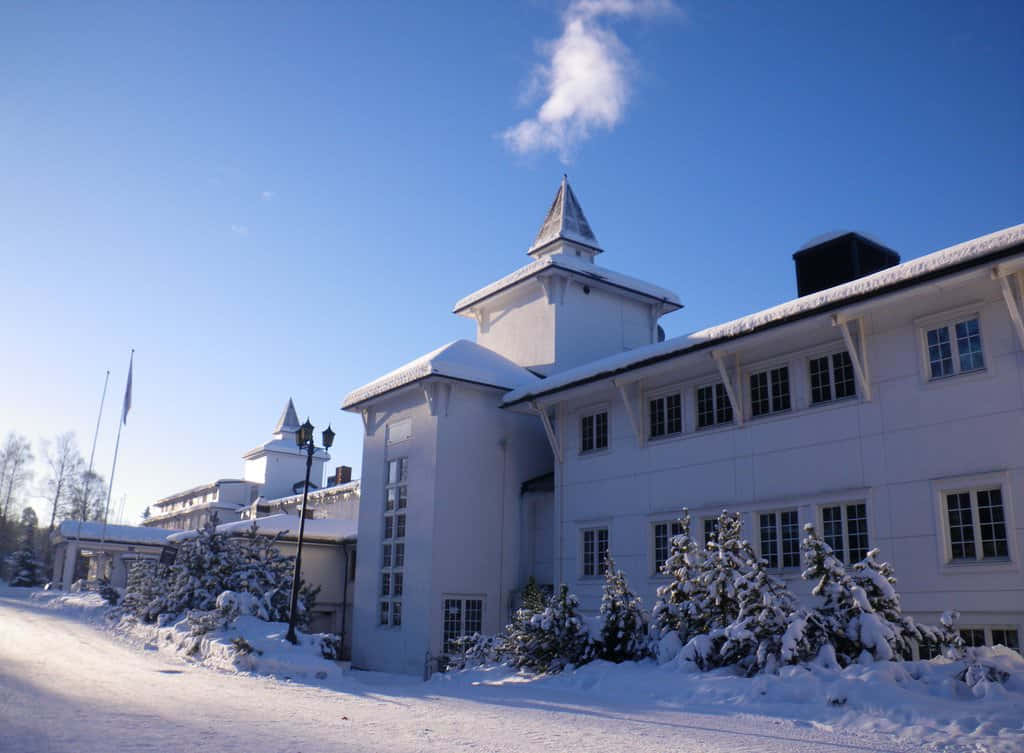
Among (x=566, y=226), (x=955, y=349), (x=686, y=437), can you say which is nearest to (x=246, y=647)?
(x=686, y=437)

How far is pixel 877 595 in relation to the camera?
41.1 ft

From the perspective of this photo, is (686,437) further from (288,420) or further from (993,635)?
(288,420)

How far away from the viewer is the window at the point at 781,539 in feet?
53.5

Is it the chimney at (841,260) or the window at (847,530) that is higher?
the chimney at (841,260)

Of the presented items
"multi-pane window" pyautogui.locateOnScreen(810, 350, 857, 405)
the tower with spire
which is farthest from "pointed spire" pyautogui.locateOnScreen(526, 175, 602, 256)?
"multi-pane window" pyautogui.locateOnScreen(810, 350, 857, 405)

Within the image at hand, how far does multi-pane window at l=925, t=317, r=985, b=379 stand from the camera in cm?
1400

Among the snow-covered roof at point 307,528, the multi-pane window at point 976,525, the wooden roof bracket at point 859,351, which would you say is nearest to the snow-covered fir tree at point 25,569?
the snow-covered roof at point 307,528

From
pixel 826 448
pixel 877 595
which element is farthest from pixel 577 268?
pixel 877 595

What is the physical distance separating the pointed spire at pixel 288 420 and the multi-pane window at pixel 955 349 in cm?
5470

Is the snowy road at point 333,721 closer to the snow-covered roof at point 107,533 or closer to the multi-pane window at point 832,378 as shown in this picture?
the multi-pane window at point 832,378

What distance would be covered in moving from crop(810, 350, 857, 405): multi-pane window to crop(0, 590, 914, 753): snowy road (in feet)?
23.8

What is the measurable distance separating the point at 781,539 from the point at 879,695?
6.10 meters

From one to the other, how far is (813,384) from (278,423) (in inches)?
2122

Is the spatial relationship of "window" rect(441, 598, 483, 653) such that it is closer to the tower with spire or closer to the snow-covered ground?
the snow-covered ground
